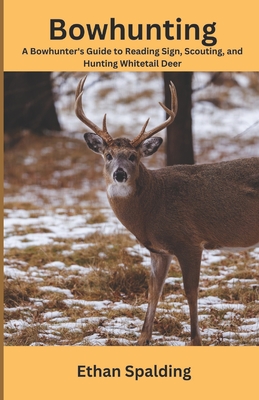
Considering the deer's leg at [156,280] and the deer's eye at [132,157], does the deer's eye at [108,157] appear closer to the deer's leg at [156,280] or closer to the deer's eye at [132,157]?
the deer's eye at [132,157]

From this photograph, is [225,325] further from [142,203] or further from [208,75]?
[208,75]

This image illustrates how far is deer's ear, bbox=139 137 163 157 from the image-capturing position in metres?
6.29

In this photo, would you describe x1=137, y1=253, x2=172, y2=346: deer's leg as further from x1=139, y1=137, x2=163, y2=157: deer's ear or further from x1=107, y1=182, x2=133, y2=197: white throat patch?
x1=139, y1=137, x2=163, y2=157: deer's ear

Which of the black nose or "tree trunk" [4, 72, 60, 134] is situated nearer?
the black nose

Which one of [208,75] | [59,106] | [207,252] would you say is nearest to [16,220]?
[207,252]

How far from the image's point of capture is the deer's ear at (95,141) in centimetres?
627

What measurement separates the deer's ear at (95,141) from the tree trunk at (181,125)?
443cm

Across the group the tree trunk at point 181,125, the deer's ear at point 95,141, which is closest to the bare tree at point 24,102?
the tree trunk at point 181,125

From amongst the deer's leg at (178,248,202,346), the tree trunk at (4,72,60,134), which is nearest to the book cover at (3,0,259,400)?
the deer's leg at (178,248,202,346)

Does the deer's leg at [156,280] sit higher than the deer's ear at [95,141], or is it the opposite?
the deer's ear at [95,141]

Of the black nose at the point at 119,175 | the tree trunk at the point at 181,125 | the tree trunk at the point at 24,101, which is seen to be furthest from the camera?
the tree trunk at the point at 24,101

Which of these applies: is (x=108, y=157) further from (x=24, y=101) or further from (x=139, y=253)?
(x=24, y=101)

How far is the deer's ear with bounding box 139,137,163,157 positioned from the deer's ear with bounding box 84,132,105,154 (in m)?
0.40
